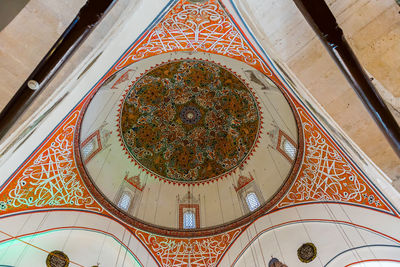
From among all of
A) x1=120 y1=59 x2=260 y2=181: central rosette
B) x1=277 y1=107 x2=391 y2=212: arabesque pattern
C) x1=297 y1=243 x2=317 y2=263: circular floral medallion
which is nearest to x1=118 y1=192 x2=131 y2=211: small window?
x1=120 y1=59 x2=260 y2=181: central rosette

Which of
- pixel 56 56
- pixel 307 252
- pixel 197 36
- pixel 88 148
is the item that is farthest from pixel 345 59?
pixel 88 148

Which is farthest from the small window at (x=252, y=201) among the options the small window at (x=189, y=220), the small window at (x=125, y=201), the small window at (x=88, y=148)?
the small window at (x=88, y=148)

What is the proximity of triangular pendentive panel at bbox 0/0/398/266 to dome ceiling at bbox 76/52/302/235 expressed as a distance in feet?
0.86

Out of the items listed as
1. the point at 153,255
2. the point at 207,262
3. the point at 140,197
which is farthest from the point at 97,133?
the point at 207,262

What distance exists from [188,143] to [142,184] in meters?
2.04

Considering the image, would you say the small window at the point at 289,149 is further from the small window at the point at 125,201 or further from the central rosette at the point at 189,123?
the small window at the point at 125,201

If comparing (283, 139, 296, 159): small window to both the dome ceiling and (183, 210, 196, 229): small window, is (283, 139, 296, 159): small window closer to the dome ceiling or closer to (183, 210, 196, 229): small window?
the dome ceiling

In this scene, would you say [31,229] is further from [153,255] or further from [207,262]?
[207,262]

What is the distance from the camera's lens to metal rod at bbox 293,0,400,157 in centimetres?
213

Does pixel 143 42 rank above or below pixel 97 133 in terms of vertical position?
below

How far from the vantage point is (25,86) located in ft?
7.54

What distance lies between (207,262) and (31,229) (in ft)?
14.4

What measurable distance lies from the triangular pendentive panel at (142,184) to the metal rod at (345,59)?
2392 millimetres

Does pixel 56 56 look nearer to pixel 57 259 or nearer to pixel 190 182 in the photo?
pixel 57 259
